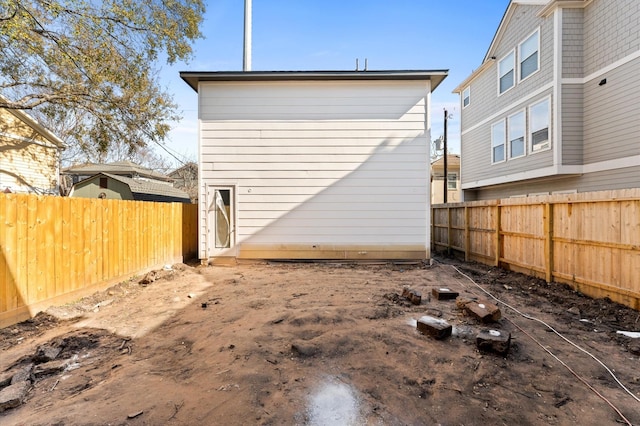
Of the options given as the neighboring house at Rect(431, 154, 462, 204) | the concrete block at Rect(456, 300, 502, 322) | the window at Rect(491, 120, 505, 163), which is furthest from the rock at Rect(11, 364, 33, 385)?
the neighboring house at Rect(431, 154, 462, 204)

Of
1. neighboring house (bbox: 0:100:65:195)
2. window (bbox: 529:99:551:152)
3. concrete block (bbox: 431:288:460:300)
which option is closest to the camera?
concrete block (bbox: 431:288:460:300)

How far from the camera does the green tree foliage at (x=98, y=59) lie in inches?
349

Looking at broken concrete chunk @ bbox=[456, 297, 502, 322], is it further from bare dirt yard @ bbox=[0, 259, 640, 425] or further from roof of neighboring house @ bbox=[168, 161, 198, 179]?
roof of neighboring house @ bbox=[168, 161, 198, 179]

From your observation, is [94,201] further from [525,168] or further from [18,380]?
[525,168]

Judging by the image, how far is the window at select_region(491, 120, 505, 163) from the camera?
41.3 ft

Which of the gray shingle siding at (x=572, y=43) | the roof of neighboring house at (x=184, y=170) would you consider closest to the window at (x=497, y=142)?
the gray shingle siding at (x=572, y=43)

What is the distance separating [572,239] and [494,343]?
348cm

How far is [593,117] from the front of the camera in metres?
9.23

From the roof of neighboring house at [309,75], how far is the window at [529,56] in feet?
17.6

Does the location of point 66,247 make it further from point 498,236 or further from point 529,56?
point 529,56

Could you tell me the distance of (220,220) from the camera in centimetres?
833

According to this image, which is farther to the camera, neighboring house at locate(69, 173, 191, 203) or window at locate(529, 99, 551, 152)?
neighboring house at locate(69, 173, 191, 203)

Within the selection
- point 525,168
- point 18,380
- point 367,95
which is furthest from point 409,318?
point 525,168

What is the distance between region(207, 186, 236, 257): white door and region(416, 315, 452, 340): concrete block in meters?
5.94
